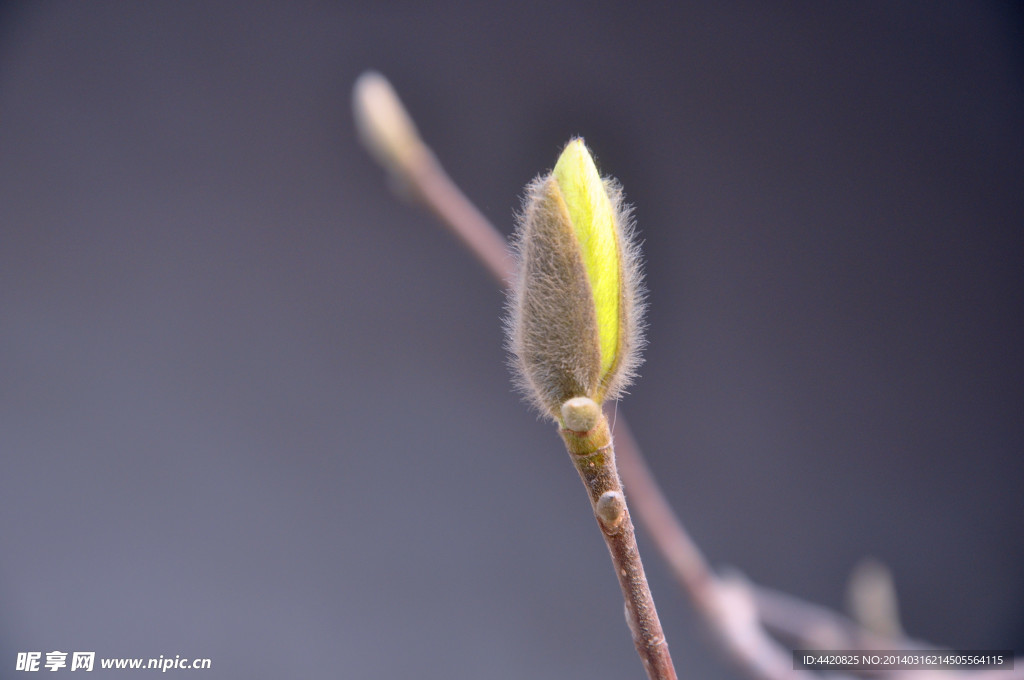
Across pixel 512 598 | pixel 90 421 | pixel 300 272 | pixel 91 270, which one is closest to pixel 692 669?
pixel 512 598

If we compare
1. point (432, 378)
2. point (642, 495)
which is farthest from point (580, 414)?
point (432, 378)

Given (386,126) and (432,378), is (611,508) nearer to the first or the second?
(386,126)

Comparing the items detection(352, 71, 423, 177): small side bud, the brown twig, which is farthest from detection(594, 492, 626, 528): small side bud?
detection(352, 71, 423, 177): small side bud

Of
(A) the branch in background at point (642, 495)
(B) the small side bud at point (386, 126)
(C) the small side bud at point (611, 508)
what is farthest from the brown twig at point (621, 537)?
(B) the small side bud at point (386, 126)

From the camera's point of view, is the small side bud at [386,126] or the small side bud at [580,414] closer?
the small side bud at [580,414]

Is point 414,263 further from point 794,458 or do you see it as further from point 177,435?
point 794,458

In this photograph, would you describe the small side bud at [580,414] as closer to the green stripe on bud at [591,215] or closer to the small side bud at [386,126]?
the green stripe on bud at [591,215]
